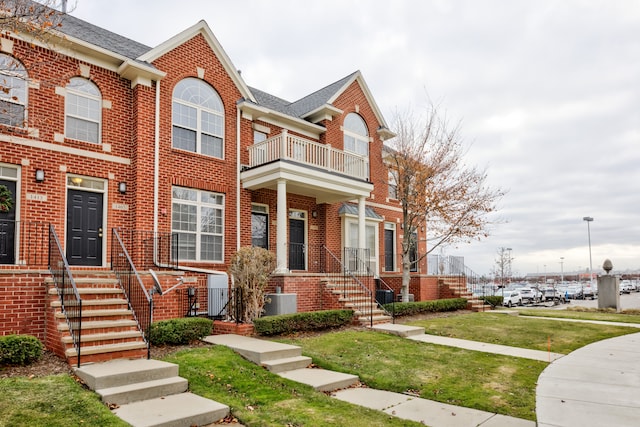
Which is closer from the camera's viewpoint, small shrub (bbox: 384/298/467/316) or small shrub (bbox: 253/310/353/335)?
small shrub (bbox: 253/310/353/335)

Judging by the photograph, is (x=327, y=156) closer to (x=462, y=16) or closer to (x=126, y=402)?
(x=462, y=16)

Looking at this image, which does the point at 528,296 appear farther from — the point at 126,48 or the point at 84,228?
the point at 84,228

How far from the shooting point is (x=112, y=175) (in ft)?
40.2

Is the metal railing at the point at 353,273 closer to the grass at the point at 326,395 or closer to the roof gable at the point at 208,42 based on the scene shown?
the grass at the point at 326,395

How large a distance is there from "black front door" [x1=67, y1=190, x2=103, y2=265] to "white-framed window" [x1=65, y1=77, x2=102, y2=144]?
1.51 metres

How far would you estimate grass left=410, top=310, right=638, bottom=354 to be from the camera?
36.5ft

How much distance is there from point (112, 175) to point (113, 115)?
1.66 m

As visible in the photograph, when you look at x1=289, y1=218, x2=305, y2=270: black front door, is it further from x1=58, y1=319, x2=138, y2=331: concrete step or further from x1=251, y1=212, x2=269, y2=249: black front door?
x1=58, y1=319, x2=138, y2=331: concrete step

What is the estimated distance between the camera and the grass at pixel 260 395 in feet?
18.4

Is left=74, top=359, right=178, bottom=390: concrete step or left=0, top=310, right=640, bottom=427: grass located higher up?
left=74, top=359, right=178, bottom=390: concrete step

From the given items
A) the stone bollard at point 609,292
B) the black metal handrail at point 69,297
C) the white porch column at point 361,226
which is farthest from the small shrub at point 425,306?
the black metal handrail at point 69,297

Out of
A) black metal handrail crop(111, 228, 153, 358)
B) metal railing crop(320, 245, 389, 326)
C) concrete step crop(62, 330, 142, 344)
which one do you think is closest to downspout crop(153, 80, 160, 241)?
black metal handrail crop(111, 228, 153, 358)

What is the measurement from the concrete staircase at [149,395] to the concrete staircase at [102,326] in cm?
32

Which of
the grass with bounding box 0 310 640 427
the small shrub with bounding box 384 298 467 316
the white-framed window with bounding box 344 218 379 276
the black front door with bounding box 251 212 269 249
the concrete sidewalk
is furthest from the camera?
the white-framed window with bounding box 344 218 379 276
